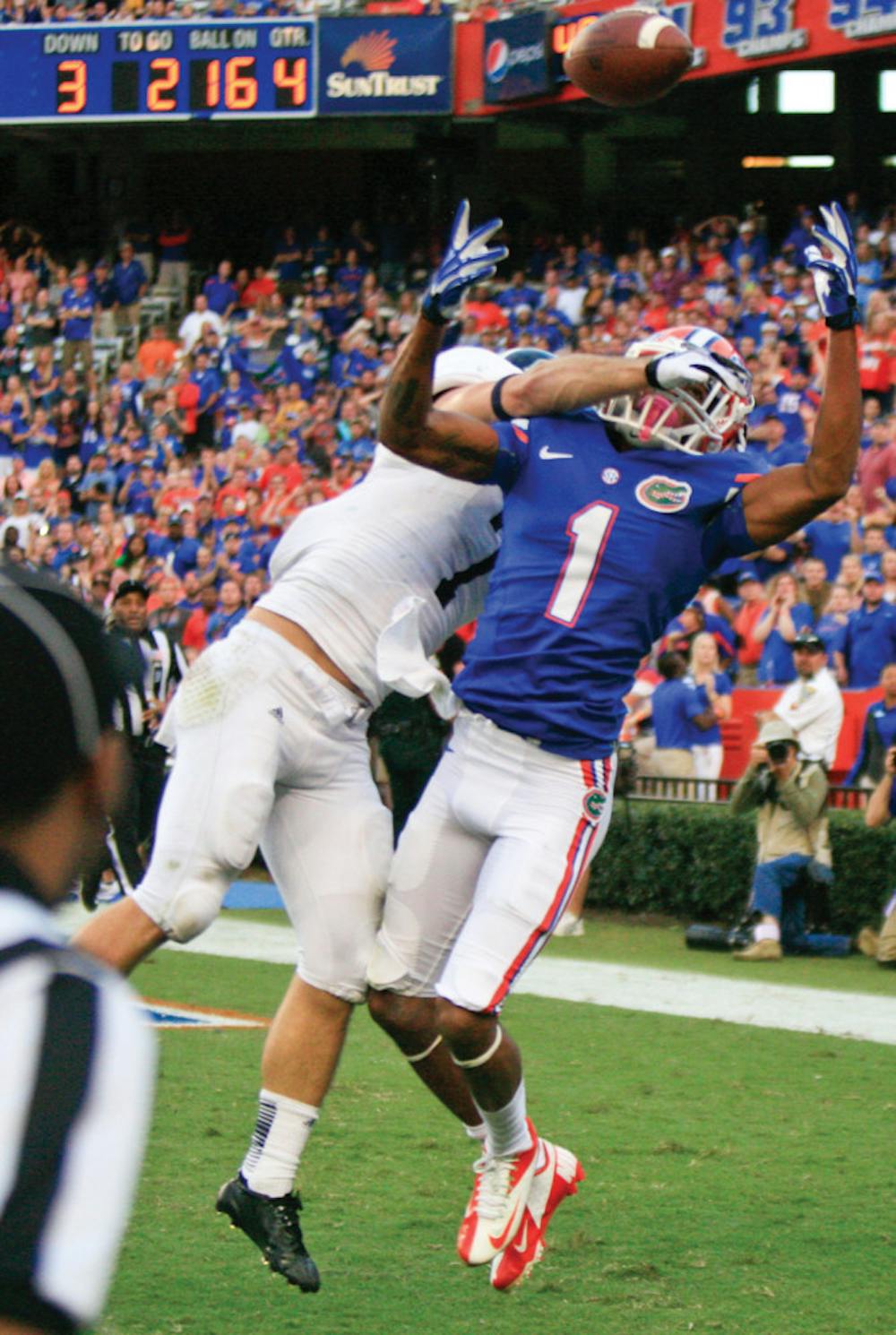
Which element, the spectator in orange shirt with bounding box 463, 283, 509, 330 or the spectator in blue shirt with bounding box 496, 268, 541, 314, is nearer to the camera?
the spectator in orange shirt with bounding box 463, 283, 509, 330

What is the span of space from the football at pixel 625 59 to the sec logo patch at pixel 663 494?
6.89 feet

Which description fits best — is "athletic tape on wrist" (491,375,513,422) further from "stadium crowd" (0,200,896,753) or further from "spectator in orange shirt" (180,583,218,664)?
"spectator in orange shirt" (180,583,218,664)

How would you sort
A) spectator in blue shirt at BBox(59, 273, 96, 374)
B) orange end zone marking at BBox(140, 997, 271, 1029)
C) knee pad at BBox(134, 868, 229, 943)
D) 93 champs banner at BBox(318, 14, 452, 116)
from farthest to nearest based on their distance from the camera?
spectator in blue shirt at BBox(59, 273, 96, 374), 93 champs banner at BBox(318, 14, 452, 116), orange end zone marking at BBox(140, 997, 271, 1029), knee pad at BBox(134, 868, 229, 943)

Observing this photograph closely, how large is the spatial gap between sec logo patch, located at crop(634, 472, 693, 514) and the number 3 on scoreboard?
19247mm

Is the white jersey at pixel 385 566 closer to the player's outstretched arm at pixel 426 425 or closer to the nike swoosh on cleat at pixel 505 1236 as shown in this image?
the player's outstretched arm at pixel 426 425

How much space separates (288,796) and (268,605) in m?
0.44

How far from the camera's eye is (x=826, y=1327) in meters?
3.96

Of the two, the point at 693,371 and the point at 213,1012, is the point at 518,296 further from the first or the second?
the point at 693,371

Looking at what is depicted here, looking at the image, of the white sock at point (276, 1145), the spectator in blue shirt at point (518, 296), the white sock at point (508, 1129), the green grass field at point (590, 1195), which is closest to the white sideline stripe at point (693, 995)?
the green grass field at point (590, 1195)

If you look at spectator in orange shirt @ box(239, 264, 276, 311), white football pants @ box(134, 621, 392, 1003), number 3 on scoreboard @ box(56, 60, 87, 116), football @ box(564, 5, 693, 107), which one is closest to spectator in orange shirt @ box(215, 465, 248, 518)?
spectator in orange shirt @ box(239, 264, 276, 311)

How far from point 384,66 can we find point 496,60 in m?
1.45

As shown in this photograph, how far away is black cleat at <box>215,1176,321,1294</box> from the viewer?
13.2 ft

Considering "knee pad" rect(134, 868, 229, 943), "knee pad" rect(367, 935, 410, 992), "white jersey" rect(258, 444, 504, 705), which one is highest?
"white jersey" rect(258, 444, 504, 705)

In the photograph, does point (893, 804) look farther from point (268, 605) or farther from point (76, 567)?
point (76, 567)
